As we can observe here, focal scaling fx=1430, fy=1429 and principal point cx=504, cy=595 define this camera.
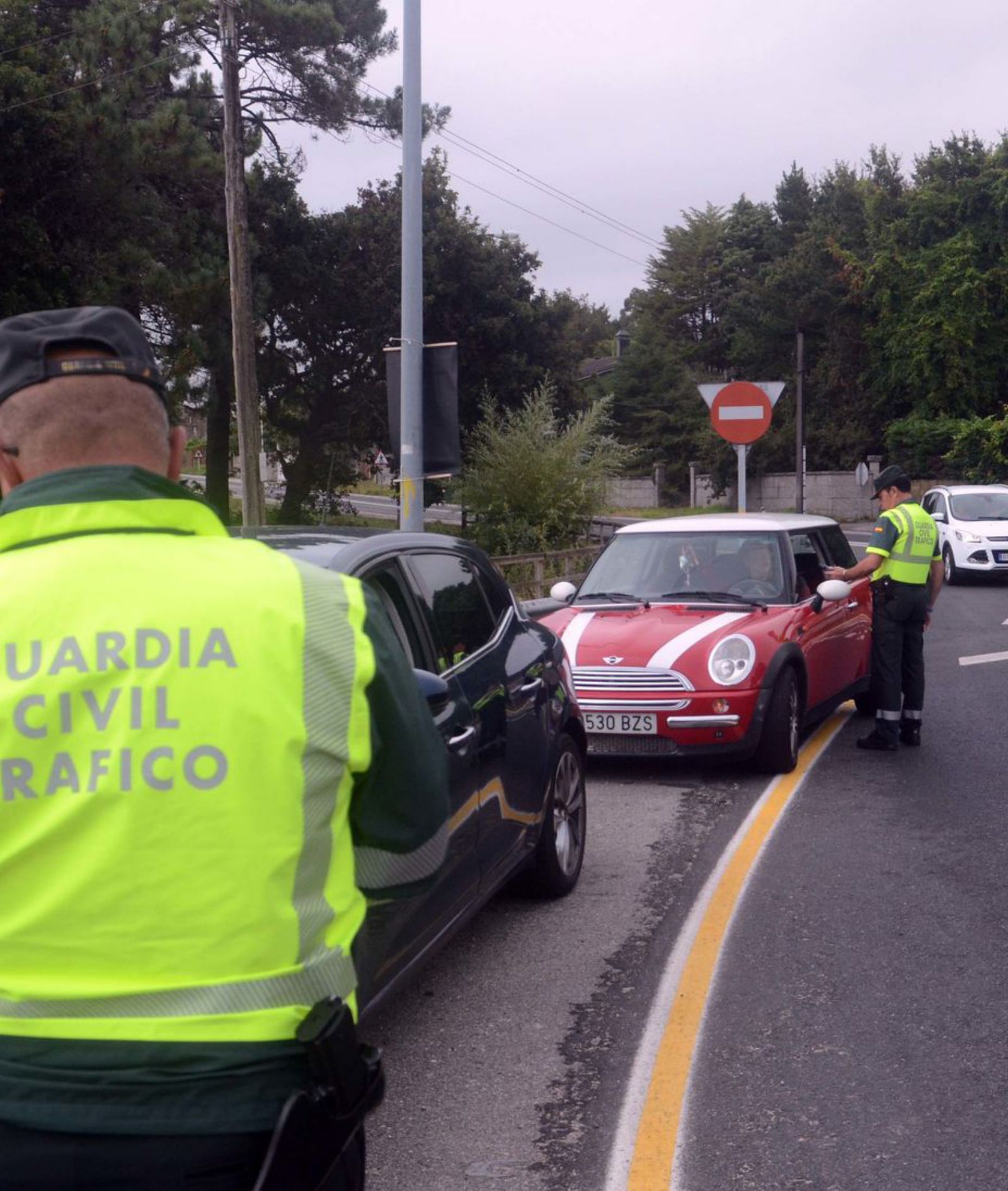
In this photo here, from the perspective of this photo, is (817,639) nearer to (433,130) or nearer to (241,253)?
(241,253)

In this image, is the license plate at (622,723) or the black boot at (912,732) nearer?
the license plate at (622,723)

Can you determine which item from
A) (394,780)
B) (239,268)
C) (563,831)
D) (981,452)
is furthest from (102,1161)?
(981,452)

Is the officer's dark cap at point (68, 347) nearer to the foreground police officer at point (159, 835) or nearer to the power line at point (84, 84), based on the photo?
the foreground police officer at point (159, 835)

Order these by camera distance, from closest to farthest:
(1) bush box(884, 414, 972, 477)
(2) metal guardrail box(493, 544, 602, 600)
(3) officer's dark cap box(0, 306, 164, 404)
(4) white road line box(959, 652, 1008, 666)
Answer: (3) officer's dark cap box(0, 306, 164, 404)
(4) white road line box(959, 652, 1008, 666)
(2) metal guardrail box(493, 544, 602, 600)
(1) bush box(884, 414, 972, 477)

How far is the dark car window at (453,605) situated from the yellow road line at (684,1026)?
1.45 metres

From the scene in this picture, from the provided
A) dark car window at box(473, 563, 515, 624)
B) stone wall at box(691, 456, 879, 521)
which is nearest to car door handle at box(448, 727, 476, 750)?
dark car window at box(473, 563, 515, 624)

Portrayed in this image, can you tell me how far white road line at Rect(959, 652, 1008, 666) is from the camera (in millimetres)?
14531

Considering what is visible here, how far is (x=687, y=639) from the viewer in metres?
8.90

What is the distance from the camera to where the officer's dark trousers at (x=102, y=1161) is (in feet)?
5.51

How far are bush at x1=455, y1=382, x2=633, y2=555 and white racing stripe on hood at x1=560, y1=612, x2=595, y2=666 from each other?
13215mm

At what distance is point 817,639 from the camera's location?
381 inches

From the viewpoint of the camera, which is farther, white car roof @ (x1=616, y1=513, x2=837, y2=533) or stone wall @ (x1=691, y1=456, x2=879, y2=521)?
stone wall @ (x1=691, y1=456, x2=879, y2=521)

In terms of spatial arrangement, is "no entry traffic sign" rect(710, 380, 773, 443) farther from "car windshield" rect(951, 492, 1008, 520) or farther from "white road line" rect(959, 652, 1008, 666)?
"car windshield" rect(951, 492, 1008, 520)

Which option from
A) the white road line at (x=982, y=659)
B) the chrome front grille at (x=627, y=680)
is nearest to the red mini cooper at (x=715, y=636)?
the chrome front grille at (x=627, y=680)
